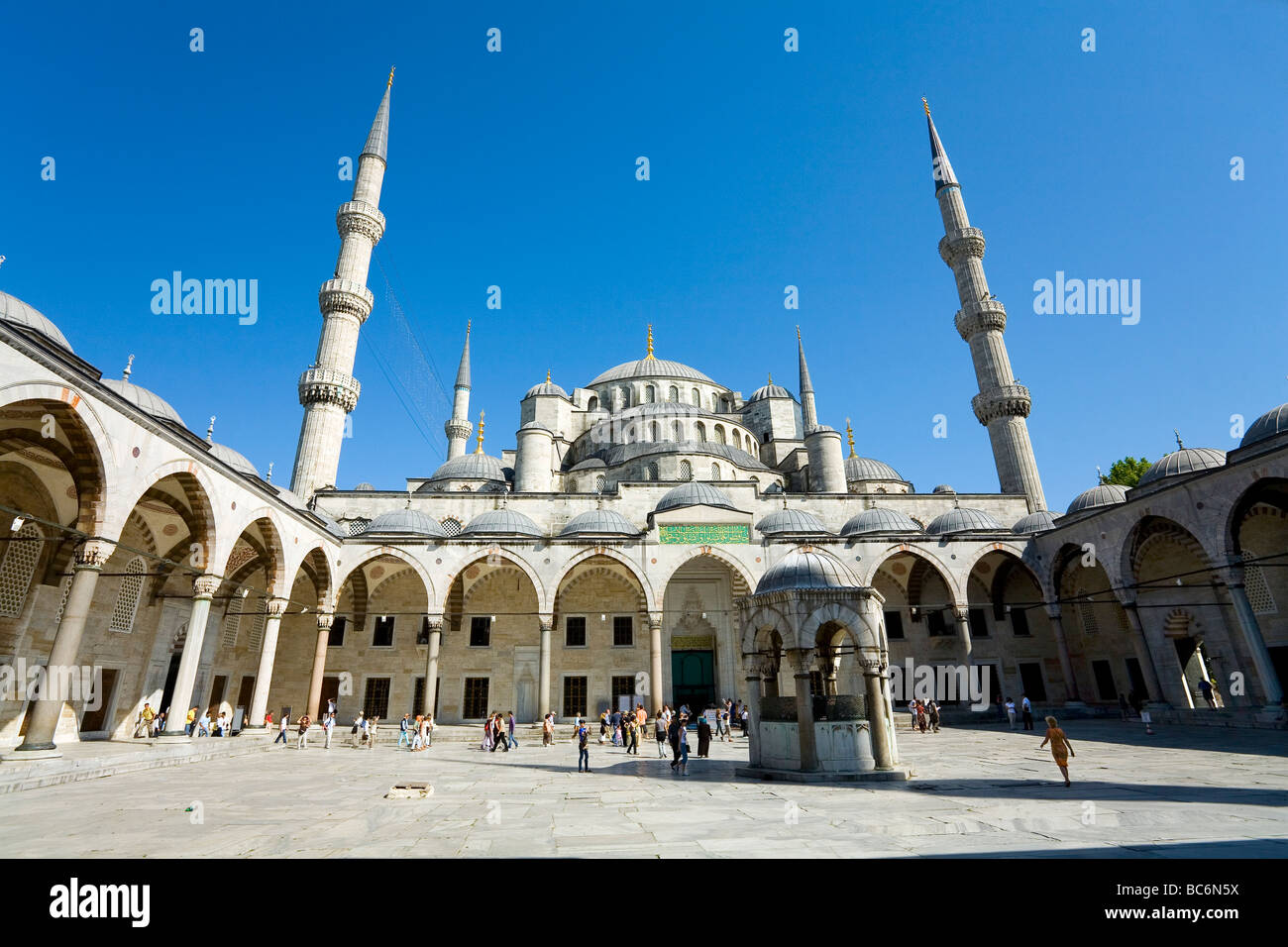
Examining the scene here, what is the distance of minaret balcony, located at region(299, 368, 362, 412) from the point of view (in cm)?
2366

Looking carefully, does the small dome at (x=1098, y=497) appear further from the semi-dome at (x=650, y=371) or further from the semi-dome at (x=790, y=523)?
the semi-dome at (x=650, y=371)

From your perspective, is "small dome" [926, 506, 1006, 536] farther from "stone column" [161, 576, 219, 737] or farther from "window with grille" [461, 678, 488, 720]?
"stone column" [161, 576, 219, 737]

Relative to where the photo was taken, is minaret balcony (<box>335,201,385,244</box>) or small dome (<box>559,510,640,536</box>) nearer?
small dome (<box>559,510,640,536</box>)

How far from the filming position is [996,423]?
26469mm

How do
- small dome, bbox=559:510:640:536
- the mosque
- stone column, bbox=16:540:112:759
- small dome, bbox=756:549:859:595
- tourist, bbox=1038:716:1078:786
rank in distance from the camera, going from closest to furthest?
tourist, bbox=1038:716:1078:786
stone column, bbox=16:540:112:759
small dome, bbox=756:549:859:595
the mosque
small dome, bbox=559:510:640:536

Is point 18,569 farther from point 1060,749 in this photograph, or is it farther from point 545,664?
point 1060,749

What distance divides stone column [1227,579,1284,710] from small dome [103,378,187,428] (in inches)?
987

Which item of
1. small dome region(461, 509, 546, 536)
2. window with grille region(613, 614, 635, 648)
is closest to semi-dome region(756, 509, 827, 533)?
window with grille region(613, 614, 635, 648)

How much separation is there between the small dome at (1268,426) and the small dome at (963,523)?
668cm

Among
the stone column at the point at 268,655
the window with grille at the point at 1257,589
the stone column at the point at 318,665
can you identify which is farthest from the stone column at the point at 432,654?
the window with grille at the point at 1257,589

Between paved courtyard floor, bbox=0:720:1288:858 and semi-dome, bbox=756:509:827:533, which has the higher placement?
semi-dome, bbox=756:509:827:533
